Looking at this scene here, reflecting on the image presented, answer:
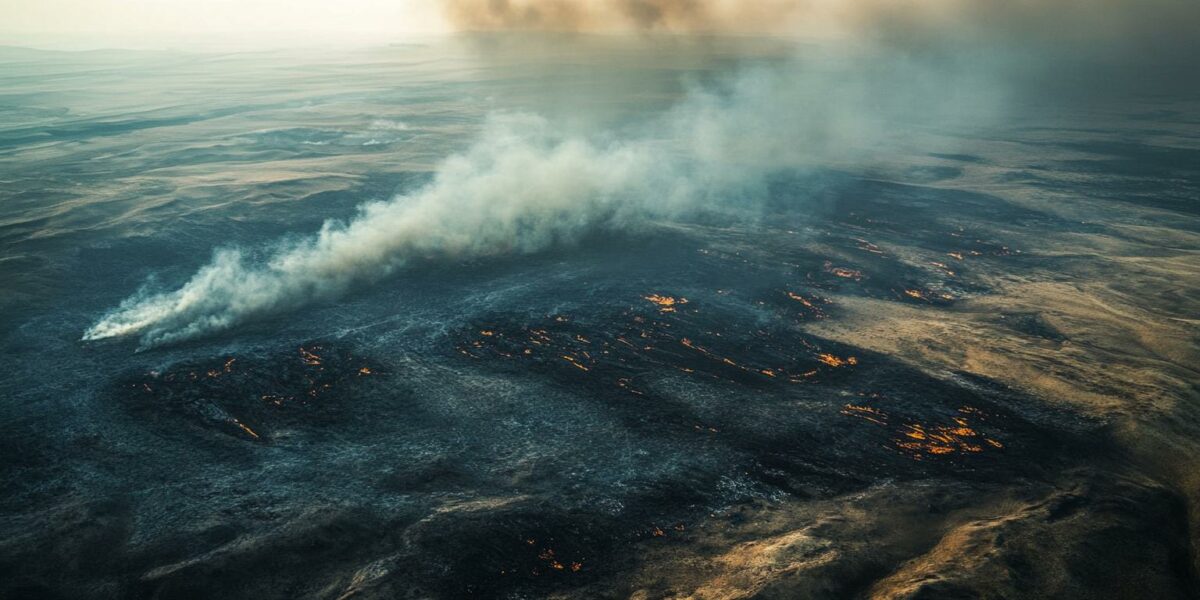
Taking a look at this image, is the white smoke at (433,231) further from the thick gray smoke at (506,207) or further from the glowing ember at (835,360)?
the glowing ember at (835,360)

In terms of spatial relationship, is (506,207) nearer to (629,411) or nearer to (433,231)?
(433,231)

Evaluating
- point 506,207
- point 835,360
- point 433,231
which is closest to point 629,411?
point 835,360

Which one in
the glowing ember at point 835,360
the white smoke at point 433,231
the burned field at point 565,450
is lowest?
the burned field at point 565,450

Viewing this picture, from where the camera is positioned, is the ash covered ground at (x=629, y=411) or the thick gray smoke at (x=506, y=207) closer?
the ash covered ground at (x=629, y=411)

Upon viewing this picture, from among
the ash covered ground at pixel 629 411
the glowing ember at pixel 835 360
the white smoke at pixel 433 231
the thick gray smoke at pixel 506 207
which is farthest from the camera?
the thick gray smoke at pixel 506 207

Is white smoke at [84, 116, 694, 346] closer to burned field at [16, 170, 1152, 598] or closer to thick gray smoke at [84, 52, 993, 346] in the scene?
thick gray smoke at [84, 52, 993, 346]

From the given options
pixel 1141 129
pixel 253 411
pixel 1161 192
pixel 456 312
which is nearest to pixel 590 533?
pixel 253 411

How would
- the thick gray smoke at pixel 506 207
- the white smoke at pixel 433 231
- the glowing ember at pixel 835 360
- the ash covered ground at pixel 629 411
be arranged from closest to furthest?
the ash covered ground at pixel 629 411 < the glowing ember at pixel 835 360 < the white smoke at pixel 433 231 < the thick gray smoke at pixel 506 207

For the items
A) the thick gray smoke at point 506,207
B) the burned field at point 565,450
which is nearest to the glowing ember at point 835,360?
the burned field at point 565,450
